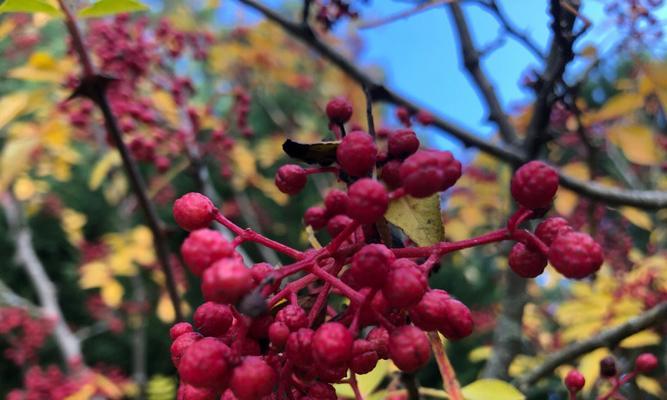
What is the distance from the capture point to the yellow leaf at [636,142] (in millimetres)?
1872

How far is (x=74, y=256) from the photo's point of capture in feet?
25.9

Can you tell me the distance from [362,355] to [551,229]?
0.23 meters

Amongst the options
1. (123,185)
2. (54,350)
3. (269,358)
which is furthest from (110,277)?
(54,350)

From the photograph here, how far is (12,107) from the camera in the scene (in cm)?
165

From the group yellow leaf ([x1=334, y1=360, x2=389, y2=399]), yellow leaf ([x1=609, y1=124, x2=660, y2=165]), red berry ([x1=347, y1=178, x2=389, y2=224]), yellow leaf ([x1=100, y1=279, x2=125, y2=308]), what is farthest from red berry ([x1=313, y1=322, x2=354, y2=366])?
yellow leaf ([x1=100, y1=279, x2=125, y2=308])

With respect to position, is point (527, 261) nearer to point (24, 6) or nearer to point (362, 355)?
point (362, 355)

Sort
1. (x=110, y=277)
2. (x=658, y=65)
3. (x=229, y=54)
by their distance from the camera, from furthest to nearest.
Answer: (x=229, y=54), (x=110, y=277), (x=658, y=65)

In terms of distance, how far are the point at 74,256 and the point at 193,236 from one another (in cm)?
810

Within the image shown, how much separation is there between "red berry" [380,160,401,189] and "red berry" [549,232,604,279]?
18 centimetres

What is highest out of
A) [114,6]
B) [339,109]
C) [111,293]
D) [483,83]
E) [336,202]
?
[114,6]

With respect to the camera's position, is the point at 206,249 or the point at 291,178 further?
the point at 291,178

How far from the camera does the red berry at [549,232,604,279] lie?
0.55 metres

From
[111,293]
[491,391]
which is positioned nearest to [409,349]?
[491,391]

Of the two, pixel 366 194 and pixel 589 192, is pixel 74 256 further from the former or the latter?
pixel 366 194
